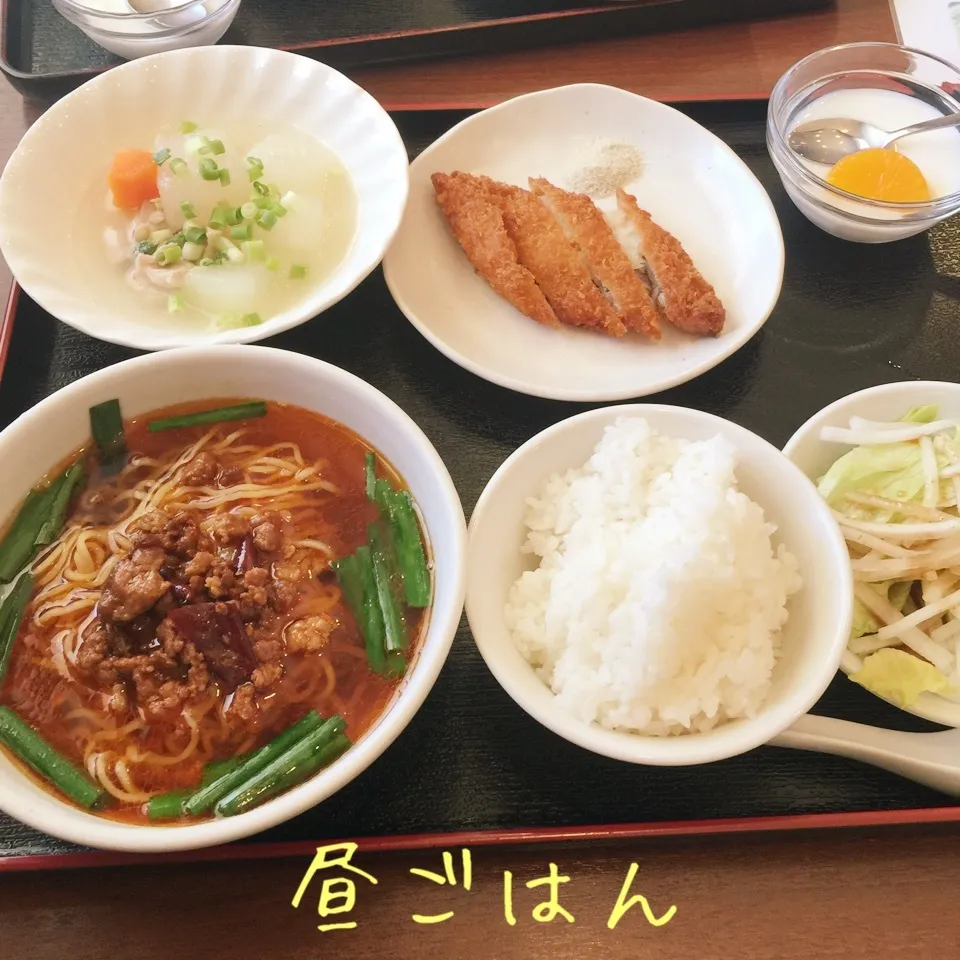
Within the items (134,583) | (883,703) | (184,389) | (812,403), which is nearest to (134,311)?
(184,389)

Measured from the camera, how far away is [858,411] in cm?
187

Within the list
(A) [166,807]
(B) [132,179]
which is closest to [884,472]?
(A) [166,807]

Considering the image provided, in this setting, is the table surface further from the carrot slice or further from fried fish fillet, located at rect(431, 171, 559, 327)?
the carrot slice

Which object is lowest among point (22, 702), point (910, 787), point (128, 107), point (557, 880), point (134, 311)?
point (910, 787)

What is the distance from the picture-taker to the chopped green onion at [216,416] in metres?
1.65

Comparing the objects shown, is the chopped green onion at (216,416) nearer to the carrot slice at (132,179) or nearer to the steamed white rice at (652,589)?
the steamed white rice at (652,589)

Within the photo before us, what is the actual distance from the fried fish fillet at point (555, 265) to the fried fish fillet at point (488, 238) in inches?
1.4

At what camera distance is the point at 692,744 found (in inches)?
56.1

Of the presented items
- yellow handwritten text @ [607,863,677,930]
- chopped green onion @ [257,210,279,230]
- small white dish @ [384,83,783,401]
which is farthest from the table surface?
chopped green onion @ [257,210,279,230]

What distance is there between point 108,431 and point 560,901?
1287 mm

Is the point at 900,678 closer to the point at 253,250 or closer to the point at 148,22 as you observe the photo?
the point at 253,250

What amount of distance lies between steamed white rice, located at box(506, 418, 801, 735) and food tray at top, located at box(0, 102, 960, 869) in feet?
0.58

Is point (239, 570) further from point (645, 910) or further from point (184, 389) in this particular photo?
point (645, 910)

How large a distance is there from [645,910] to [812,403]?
1.33m
